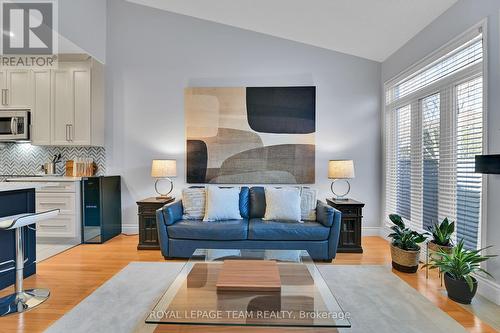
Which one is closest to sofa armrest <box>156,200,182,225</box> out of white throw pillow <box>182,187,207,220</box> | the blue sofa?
the blue sofa

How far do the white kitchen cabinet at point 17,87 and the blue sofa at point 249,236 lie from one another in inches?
119

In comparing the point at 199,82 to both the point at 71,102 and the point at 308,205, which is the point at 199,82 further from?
the point at 308,205

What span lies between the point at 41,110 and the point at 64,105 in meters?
0.37

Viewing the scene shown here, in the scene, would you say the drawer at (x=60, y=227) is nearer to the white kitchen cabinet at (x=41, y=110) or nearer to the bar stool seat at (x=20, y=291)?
the white kitchen cabinet at (x=41, y=110)

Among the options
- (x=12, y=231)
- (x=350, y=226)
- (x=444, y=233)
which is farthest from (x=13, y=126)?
(x=444, y=233)

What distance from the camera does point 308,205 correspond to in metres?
3.66

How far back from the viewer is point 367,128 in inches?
172

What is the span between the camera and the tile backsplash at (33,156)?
448 centimetres

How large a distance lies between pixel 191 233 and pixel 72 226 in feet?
6.42

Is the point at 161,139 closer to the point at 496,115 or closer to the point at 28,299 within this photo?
the point at 28,299

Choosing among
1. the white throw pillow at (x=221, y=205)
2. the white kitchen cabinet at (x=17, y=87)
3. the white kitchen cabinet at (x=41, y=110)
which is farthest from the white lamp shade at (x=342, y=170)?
the white kitchen cabinet at (x=17, y=87)

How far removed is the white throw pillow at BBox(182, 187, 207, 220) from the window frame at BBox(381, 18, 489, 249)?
9.33 feet

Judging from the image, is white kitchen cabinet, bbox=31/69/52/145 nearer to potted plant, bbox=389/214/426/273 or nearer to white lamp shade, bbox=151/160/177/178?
white lamp shade, bbox=151/160/177/178

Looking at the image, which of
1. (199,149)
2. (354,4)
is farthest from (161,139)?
(354,4)
